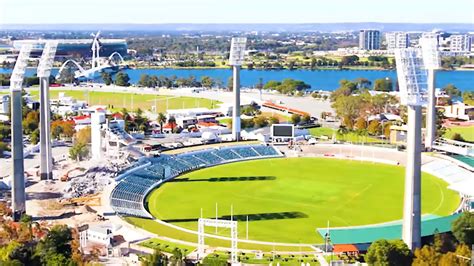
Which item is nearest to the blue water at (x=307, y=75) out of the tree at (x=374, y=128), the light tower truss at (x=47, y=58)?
the tree at (x=374, y=128)

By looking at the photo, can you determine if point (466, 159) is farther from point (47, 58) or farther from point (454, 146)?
point (47, 58)

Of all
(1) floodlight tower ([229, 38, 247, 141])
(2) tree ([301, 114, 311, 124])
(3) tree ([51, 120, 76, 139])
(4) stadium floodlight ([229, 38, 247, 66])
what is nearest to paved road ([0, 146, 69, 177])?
(3) tree ([51, 120, 76, 139])

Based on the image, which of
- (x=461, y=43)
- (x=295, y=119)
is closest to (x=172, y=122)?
(x=295, y=119)

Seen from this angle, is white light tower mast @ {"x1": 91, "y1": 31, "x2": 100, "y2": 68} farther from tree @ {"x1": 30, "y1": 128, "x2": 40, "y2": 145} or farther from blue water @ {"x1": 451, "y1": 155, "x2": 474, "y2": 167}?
blue water @ {"x1": 451, "y1": 155, "x2": 474, "y2": 167}

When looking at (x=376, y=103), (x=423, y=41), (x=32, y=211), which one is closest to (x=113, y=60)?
(x=376, y=103)

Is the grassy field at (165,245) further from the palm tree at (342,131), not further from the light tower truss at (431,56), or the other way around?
the palm tree at (342,131)
